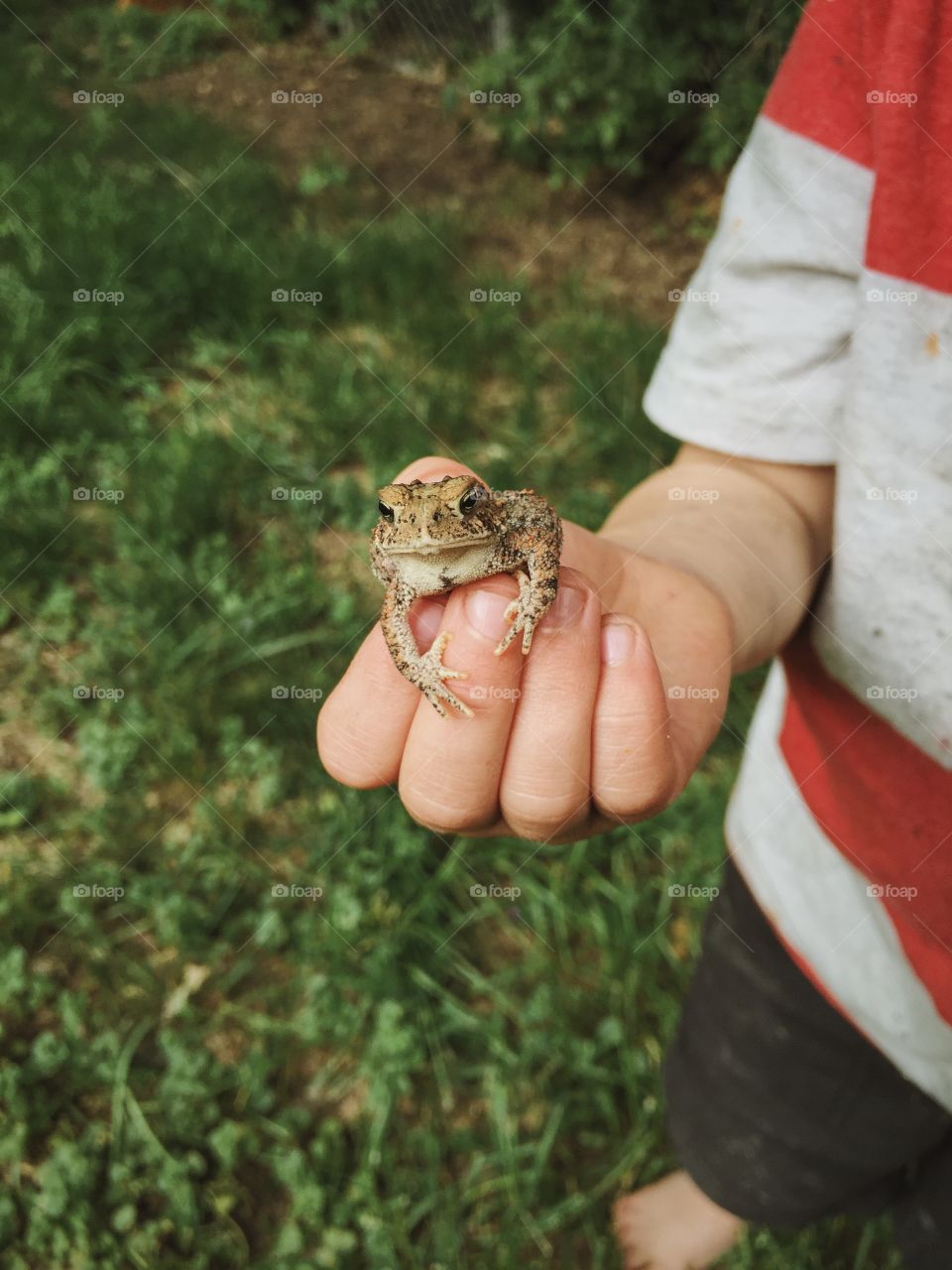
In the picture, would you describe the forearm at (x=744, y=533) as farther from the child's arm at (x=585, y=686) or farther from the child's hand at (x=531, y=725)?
the child's hand at (x=531, y=725)

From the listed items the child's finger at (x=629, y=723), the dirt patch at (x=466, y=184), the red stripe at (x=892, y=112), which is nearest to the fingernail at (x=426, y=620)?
the child's finger at (x=629, y=723)

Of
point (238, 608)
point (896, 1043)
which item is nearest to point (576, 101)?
point (238, 608)

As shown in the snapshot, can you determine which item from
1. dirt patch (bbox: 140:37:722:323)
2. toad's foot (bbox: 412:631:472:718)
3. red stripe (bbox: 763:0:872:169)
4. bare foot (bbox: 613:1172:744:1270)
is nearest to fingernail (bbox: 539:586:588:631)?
toad's foot (bbox: 412:631:472:718)

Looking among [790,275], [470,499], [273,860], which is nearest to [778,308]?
[790,275]

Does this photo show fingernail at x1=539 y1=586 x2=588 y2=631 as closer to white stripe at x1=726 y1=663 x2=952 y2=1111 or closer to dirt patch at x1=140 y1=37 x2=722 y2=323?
white stripe at x1=726 y1=663 x2=952 y2=1111

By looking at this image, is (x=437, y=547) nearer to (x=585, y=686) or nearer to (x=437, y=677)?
(x=437, y=677)

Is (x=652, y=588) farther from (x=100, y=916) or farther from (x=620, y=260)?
(x=620, y=260)

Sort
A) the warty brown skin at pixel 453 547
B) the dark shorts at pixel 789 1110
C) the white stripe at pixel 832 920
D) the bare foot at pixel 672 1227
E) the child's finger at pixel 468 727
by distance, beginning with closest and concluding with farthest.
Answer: the child's finger at pixel 468 727, the warty brown skin at pixel 453 547, the white stripe at pixel 832 920, the dark shorts at pixel 789 1110, the bare foot at pixel 672 1227
